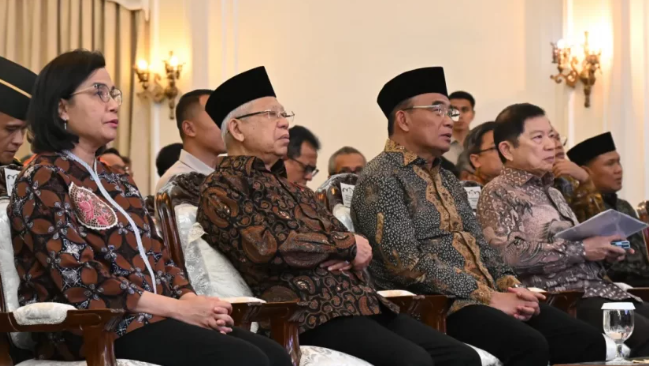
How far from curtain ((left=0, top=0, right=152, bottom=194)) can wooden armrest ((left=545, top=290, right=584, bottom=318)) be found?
4.79m

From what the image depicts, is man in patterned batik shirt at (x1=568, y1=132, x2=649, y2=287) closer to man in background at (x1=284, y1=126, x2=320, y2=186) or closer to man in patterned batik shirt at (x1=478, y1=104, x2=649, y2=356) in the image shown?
man in patterned batik shirt at (x1=478, y1=104, x2=649, y2=356)

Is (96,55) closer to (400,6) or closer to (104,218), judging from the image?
(104,218)

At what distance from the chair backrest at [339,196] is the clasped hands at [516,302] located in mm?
632

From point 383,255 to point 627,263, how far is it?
7.03ft

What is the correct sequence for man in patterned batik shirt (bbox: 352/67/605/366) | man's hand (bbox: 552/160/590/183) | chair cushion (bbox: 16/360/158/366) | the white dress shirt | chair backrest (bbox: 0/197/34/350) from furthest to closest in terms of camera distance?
man's hand (bbox: 552/160/590/183)
the white dress shirt
man in patterned batik shirt (bbox: 352/67/605/366)
chair backrest (bbox: 0/197/34/350)
chair cushion (bbox: 16/360/158/366)

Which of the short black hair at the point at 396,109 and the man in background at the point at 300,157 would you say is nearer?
the short black hair at the point at 396,109

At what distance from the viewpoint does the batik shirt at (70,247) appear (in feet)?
8.78

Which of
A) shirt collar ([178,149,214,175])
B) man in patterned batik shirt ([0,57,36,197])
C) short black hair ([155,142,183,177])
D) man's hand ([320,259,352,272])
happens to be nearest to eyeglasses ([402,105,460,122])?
shirt collar ([178,149,214,175])

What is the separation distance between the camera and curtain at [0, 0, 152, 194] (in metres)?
7.82

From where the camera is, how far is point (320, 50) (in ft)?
27.5

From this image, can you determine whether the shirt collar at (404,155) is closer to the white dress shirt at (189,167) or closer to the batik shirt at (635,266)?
the white dress shirt at (189,167)

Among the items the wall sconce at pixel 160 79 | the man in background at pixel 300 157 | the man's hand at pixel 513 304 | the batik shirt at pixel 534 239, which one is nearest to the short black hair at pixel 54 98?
the man's hand at pixel 513 304

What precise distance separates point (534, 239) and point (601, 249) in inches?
11.1

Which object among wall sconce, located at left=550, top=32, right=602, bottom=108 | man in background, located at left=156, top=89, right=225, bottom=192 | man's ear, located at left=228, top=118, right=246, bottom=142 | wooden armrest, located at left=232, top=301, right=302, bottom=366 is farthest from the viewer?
wall sconce, located at left=550, top=32, right=602, bottom=108
